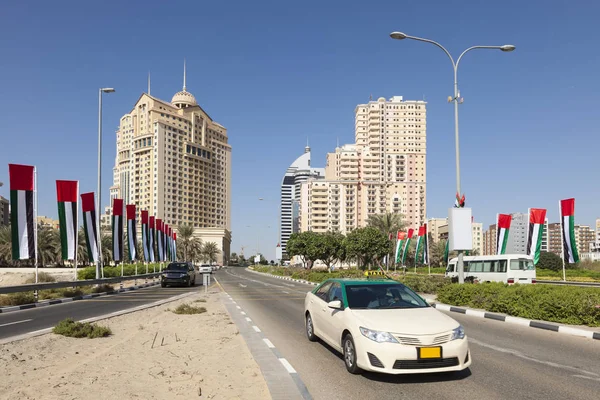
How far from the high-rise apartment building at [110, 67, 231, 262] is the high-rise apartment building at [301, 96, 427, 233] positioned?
41479mm

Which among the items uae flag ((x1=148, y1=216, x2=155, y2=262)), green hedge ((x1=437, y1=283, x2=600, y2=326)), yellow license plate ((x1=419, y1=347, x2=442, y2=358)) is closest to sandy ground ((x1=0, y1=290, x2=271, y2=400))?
yellow license plate ((x1=419, y1=347, x2=442, y2=358))

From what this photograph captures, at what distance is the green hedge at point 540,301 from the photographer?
12.0 m

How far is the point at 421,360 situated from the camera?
6.34 m

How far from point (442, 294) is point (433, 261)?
95025mm

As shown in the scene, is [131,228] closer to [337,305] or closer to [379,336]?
[337,305]

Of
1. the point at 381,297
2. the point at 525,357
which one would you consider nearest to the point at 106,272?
the point at 381,297

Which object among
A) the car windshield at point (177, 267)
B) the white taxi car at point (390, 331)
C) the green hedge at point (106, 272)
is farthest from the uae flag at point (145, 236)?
the white taxi car at point (390, 331)

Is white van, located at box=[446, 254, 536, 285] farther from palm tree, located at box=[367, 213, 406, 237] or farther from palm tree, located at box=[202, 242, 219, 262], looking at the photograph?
palm tree, located at box=[202, 242, 219, 262]

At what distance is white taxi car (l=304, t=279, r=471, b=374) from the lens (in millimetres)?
6363

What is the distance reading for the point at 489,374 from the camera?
7.02m

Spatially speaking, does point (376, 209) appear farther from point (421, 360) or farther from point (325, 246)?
point (421, 360)

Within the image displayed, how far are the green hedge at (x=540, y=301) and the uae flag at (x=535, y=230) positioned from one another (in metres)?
19.2

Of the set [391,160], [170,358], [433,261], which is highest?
[391,160]

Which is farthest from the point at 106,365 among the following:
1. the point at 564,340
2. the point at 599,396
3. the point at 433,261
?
the point at 433,261
